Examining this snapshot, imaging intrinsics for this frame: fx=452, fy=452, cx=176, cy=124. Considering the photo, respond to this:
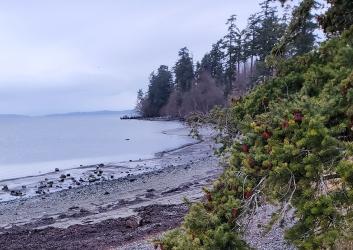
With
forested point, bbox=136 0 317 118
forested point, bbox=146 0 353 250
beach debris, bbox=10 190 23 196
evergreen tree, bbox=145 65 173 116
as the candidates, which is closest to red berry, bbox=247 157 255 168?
forested point, bbox=146 0 353 250

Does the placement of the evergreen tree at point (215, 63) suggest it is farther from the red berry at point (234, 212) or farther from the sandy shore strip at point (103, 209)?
the red berry at point (234, 212)

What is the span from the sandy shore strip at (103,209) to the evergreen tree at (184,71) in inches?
2468

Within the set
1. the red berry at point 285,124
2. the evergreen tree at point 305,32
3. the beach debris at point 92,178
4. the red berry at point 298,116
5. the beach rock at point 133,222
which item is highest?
the evergreen tree at point 305,32

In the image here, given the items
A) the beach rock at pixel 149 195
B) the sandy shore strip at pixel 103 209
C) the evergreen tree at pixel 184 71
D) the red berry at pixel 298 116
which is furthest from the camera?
the evergreen tree at pixel 184 71

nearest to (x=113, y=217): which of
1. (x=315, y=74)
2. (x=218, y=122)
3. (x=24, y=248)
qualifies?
(x=24, y=248)

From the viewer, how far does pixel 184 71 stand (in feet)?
306

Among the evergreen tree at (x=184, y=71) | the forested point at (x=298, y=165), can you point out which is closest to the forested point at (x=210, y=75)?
the evergreen tree at (x=184, y=71)

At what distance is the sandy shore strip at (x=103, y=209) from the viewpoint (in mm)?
13070

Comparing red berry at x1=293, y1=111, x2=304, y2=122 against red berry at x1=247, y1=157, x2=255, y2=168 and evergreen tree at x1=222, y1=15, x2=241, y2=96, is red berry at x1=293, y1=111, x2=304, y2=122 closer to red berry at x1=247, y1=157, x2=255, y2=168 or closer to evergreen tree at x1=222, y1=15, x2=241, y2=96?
red berry at x1=247, y1=157, x2=255, y2=168

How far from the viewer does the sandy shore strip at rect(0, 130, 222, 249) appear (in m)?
13.1

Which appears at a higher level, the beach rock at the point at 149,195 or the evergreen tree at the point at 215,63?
the evergreen tree at the point at 215,63

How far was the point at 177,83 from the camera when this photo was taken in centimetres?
9700

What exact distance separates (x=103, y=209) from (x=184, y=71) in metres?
76.7

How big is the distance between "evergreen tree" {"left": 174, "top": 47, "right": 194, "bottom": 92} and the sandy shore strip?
62700 mm
